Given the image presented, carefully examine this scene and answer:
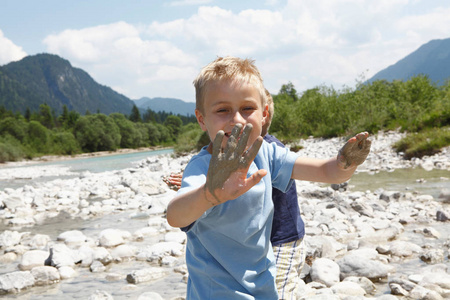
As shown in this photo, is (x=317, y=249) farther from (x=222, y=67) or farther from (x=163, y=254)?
(x=222, y=67)

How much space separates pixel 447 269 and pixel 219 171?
3.16 meters

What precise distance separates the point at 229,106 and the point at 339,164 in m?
0.49

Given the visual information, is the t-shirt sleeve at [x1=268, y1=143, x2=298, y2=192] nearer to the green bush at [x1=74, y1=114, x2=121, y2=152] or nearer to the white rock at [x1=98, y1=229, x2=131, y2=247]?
the white rock at [x1=98, y1=229, x2=131, y2=247]

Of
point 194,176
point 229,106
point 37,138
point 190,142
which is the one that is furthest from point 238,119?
point 37,138

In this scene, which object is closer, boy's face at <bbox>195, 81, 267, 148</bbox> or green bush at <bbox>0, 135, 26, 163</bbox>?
boy's face at <bbox>195, 81, 267, 148</bbox>

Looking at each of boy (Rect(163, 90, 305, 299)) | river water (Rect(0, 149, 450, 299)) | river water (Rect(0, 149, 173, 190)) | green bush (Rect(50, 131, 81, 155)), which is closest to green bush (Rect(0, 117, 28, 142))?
green bush (Rect(50, 131, 81, 155))

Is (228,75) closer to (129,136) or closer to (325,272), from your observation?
(325,272)

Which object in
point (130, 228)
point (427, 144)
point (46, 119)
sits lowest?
point (130, 228)

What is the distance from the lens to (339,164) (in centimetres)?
147

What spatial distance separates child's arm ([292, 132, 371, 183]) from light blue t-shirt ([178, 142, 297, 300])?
0.81 ft

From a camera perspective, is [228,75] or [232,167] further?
[228,75]

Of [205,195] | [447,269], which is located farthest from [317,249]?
[205,195]

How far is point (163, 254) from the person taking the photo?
167 inches

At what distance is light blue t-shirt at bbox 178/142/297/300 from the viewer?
1346 millimetres
